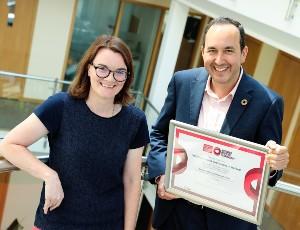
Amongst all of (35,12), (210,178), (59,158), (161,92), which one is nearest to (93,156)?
(59,158)

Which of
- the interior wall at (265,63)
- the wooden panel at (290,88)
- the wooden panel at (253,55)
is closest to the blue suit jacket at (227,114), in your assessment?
the wooden panel at (290,88)

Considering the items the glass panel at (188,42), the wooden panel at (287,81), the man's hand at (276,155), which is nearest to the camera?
the man's hand at (276,155)

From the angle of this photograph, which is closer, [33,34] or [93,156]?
[93,156]

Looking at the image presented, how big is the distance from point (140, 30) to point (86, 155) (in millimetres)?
9323

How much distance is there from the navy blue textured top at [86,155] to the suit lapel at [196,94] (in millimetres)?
293

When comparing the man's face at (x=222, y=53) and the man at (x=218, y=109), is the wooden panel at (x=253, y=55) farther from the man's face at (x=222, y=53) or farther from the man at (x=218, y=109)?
the man's face at (x=222, y=53)

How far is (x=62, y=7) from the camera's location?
32.8 ft

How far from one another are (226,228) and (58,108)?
1.22 meters

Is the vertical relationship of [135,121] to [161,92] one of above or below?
above

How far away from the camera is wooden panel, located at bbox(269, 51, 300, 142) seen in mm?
8500

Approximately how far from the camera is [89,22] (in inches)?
414

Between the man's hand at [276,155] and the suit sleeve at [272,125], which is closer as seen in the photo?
the man's hand at [276,155]

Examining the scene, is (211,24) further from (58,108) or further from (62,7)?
(62,7)

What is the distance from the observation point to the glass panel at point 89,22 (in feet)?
33.8
